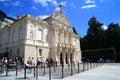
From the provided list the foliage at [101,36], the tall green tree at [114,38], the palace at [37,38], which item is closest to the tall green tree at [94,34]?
the foliage at [101,36]

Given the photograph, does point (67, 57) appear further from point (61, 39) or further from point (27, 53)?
point (27, 53)

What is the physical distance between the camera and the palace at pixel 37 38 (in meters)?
26.1

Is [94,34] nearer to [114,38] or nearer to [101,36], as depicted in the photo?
[101,36]

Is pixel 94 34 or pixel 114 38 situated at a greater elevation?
pixel 94 34

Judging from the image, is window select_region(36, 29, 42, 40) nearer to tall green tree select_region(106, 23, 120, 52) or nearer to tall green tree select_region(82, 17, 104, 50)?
tall green tree select_region(106, 23, 120, 52)

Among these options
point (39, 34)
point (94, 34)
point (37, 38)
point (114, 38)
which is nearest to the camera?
point (37, 38)

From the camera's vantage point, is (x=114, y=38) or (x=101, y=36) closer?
(x=114, y=38)

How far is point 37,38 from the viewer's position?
28188 millimetres

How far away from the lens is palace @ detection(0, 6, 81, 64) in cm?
2608

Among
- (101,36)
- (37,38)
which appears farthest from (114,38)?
Answer: (37,38)

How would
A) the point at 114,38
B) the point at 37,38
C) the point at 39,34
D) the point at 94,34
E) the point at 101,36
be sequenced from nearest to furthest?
1. the point at 37,38
2. the point at 39,34
3. the point at 114,38
4. the point at 101,36
5. the point at 94,34

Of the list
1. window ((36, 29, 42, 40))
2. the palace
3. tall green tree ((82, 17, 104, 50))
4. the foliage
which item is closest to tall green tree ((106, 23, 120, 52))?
the foliage

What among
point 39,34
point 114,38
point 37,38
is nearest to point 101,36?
point 114,38

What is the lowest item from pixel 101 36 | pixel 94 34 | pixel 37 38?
pixel 37 38
